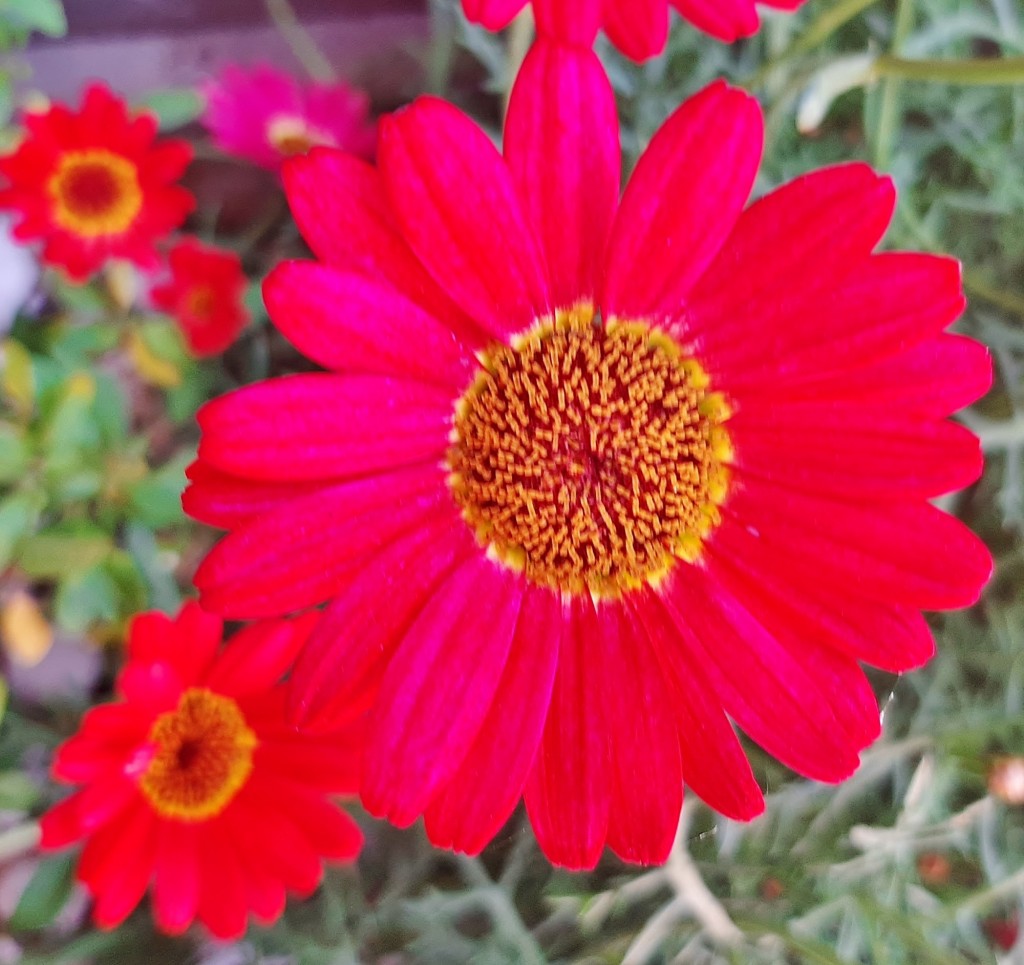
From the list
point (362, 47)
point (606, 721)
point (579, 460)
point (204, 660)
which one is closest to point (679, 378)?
point (579, 460)

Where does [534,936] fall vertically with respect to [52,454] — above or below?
below

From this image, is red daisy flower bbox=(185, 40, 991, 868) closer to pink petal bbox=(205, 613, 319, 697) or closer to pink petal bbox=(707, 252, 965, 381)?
pink petal bbox=(707, 252, 965, 381)

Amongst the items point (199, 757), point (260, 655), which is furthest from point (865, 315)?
point (199, 757)

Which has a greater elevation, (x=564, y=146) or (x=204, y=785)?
(x=564, y=146)

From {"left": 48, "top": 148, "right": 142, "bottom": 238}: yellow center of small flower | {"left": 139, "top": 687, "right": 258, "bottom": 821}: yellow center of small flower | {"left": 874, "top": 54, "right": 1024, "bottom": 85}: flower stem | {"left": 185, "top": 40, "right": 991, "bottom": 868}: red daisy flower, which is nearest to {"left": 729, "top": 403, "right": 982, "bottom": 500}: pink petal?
{"left": 185, "top": 40, "right": 991, "bottom": 868}: red daisy flower

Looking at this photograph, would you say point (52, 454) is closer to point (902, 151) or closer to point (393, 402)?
point (393, 402)

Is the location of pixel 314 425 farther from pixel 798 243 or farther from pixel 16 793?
pixel 16 793

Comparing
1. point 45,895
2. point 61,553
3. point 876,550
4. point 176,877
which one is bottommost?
point 45,895

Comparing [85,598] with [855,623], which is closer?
[855,623]
